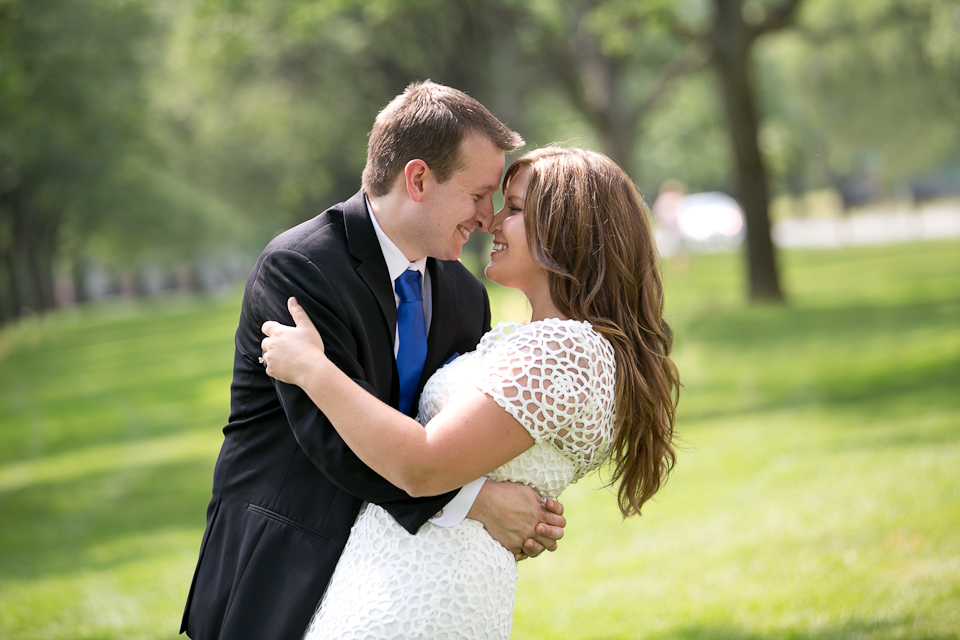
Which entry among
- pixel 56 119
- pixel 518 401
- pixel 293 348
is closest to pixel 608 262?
pixel 518 401

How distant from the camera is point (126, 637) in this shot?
6188 millimetres

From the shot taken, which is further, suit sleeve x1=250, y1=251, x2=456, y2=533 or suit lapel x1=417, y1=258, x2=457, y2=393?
suit lapel x1=417, y1=258, x2=457, y2=393

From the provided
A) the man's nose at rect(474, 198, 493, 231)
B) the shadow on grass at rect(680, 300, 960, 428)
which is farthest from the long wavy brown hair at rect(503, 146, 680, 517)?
the shadow on grass at rect(680, 300, 960, 428)

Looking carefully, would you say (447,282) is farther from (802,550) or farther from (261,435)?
(802,550)

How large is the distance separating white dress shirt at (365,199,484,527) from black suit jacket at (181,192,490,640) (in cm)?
5

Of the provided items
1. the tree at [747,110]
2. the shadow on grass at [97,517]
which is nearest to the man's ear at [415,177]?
the shadow on grass at [97,517]

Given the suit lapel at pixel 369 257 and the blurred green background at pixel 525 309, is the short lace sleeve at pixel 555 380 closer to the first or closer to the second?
the suit lapel at pixel 369 257

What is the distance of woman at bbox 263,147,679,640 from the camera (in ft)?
8.43

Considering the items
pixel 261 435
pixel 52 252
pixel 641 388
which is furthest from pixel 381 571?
pixel 52 252

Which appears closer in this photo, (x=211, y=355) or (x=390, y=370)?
(x=390, y=370)

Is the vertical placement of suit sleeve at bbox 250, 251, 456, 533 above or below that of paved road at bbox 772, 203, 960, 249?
above

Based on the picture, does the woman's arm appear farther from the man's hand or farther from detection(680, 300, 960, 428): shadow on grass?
detection(680, 300, 960, 428): shadow on grass

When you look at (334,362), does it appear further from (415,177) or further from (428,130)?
(428,130)

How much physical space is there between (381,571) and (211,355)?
21.5 meters
